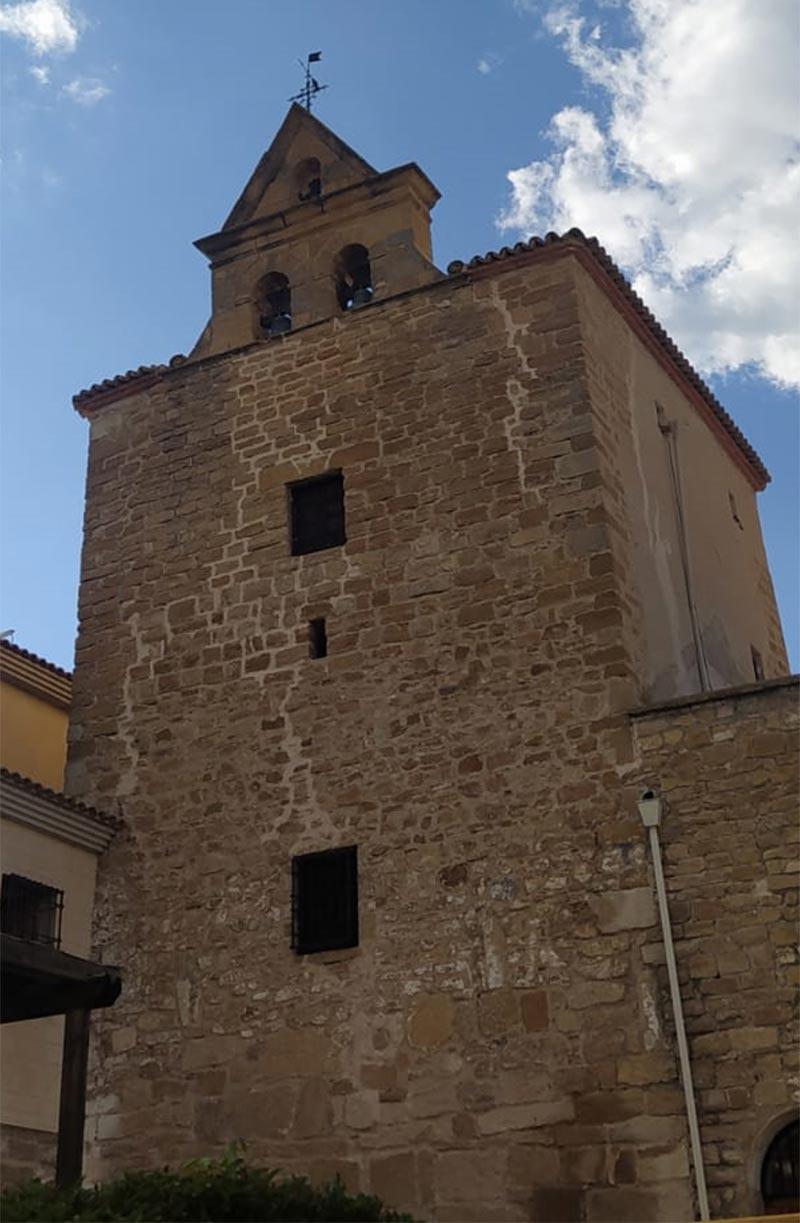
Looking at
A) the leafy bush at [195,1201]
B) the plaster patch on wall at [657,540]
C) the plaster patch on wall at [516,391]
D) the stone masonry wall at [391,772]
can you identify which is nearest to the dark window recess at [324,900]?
the stone masonry wall at [391,772]

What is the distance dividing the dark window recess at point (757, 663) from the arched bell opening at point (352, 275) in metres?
5.33

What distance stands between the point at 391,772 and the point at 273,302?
18.1 feet

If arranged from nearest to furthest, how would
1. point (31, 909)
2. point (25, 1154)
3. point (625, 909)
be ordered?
point (625, 909) → point (25, 1154) → point (31, 909)

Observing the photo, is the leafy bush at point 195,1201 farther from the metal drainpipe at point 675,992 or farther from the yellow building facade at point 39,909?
the yellow building facade at point 39,909

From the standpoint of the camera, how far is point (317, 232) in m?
14.1

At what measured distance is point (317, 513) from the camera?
12742 millimetres

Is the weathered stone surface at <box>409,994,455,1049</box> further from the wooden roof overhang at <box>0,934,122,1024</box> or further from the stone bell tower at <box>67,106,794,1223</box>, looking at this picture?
the wooden roof overhang at <box>0,934,122,1024</box>

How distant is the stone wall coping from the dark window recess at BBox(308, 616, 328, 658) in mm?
2856

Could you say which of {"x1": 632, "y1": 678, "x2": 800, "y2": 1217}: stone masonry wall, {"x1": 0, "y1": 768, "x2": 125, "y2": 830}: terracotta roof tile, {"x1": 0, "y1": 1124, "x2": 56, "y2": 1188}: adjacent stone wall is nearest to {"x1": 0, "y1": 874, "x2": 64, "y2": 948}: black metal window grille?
{"x1": 0, "y1": 768, "x2": 125, "y2": 830}: terracotta roof tile

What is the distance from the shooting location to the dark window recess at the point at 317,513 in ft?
41.2

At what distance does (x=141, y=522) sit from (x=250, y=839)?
3.55m

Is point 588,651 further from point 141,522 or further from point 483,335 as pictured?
point 141,522

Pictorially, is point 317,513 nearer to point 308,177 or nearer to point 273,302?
point 273,302

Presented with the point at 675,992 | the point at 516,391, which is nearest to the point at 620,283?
the point at 516,391
